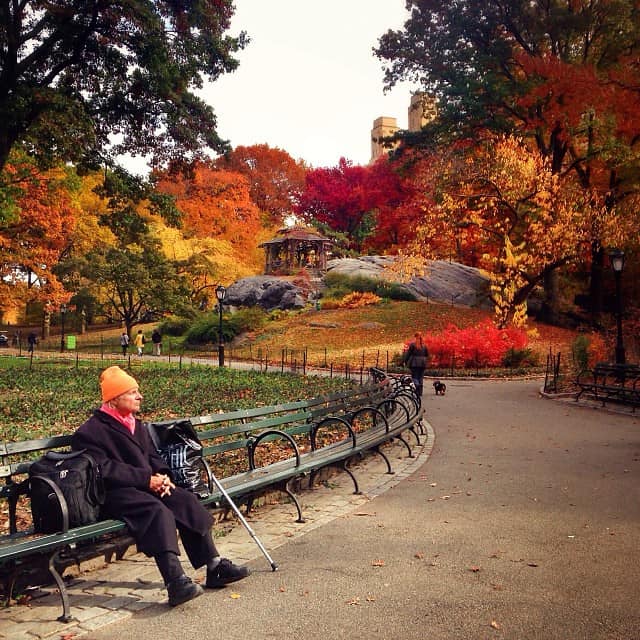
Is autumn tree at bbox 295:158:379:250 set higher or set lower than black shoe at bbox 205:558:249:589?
higher

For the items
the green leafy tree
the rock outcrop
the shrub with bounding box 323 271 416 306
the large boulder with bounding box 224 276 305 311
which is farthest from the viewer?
the large boulder with bounding box 224 276 305 311

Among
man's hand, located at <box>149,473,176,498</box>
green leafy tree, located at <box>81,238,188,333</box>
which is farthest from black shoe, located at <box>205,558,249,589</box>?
green leafy tree, located at <box>81,238,188,333</box>

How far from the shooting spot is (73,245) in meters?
45.5

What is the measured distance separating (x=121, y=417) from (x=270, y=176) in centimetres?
6870

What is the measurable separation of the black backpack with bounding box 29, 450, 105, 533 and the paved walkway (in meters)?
0.54

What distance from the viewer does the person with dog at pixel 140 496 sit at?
451cm

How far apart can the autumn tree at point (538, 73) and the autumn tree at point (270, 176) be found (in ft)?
118

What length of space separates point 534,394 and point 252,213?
4307 cm

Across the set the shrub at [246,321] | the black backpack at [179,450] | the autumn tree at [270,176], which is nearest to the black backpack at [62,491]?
the black backpack at [179,450]

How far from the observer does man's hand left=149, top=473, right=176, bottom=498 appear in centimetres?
471

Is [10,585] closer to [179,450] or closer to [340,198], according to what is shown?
[179,450]

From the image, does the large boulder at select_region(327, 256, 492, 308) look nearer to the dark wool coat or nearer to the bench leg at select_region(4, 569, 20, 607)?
the dark wool coat

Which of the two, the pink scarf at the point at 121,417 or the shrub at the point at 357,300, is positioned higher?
the shrub at the point at 357,300

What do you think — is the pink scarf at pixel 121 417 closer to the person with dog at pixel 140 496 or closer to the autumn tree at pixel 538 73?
the person with dog at pixel 140 496
